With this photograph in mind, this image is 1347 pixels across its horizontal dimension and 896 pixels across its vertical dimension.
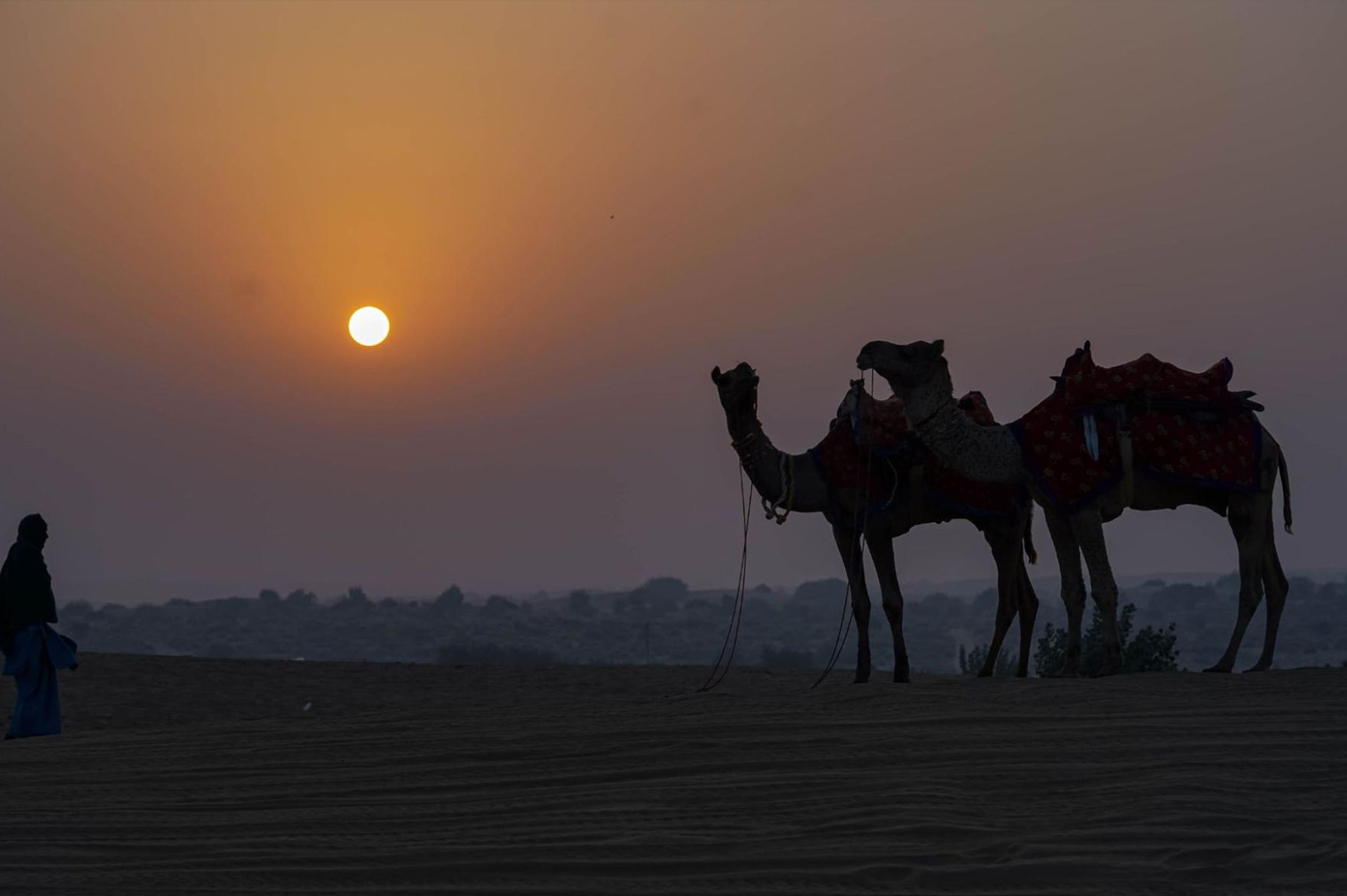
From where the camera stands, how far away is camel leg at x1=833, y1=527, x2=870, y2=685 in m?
14.7

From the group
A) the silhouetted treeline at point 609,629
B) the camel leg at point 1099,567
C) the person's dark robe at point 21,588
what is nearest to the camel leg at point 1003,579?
the camel leg at point 1099,567

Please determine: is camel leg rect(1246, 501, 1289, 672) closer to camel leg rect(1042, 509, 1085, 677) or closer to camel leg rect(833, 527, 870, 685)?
camel leg rect(1042, 509, 1085, 677)

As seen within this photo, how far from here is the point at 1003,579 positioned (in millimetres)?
15352

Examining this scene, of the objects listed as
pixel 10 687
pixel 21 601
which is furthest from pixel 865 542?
pixel 10 687

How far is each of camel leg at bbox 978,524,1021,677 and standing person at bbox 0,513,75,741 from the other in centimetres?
822

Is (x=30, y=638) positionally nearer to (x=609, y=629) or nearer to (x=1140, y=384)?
(x=1140, y=384)

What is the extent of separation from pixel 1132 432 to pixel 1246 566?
1494 millimetres

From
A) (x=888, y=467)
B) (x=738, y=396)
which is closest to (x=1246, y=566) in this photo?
(x=888, y=467)

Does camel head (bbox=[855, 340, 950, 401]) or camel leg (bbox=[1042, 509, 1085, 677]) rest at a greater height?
camel head (bbox=[855, 340, 950, 401])

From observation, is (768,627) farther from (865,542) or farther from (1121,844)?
(1121,844)

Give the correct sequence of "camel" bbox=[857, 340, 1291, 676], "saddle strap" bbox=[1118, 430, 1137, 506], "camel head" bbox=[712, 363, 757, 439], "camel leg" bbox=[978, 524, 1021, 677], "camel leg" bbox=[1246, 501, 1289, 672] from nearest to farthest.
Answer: "saddle strap" bbox=[1118, 430, 1137, 506] → "camel" bbox=[857, 340, 1291, 676] → "camel leg" bbox=[1246, 501, 1289, 672] → "camel head" bbox=[712, 363, 757, 439] → "camel leg" bbox=[978, 524, 1021, 677]

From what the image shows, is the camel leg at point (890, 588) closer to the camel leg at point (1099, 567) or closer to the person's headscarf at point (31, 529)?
the camel leg at point (1099, 567)

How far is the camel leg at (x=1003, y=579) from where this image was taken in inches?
601

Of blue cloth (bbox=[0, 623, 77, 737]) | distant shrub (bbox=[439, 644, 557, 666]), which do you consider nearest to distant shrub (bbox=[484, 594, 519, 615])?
distant shrub (bbox=[439, 644, 557, 666])
